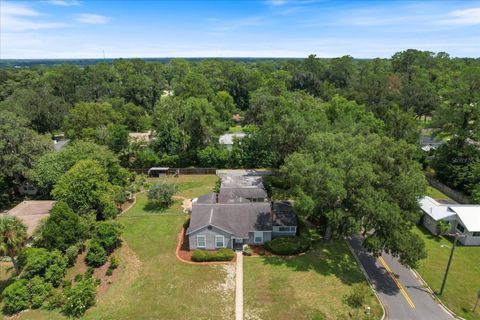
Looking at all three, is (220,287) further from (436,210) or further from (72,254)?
(436,210)

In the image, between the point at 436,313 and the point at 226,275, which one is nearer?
the point at 436,313

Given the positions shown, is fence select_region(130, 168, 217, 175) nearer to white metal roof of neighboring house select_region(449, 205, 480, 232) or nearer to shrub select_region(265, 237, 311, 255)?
shrub select_region(265, 237, 311, 255)

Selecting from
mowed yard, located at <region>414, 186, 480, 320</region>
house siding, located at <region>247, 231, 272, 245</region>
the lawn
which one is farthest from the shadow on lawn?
mowed yard, located at <region>414, 186, 480, 320</region>

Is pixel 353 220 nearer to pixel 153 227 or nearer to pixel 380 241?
pixel 380 241

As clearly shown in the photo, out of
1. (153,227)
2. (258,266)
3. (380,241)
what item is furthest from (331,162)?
(153,227)

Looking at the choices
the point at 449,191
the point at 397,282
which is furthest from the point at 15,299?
the point at 449,191
